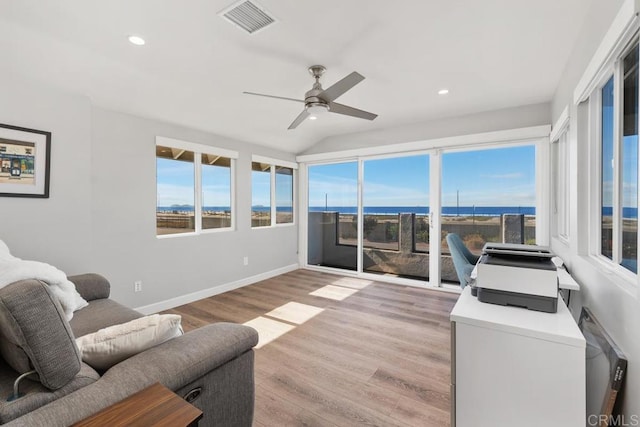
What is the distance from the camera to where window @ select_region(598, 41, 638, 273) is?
140 cm

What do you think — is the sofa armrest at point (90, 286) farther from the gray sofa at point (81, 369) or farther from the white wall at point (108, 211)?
the gray sofa at point (81, 369)

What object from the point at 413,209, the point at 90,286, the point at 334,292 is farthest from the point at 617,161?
the point at 90,286

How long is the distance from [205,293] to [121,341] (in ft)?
9.62

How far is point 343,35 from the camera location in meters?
2.20

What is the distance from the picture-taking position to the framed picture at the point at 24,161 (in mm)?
2238

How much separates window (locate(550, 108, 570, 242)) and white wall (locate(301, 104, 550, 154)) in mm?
504

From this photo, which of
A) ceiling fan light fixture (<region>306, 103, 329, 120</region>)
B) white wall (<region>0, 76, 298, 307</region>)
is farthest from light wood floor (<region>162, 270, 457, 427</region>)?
ceiling fan light fixture (<region>306, 103, 329, 120</region>)

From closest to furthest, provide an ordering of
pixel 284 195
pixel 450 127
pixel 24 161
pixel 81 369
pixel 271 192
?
pixel 81 369
pixel 24 161
pixel 450 127
pixel 271 192
pixel 284 195

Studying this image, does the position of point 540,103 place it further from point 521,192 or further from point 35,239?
point 35,239

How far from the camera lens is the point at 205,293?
157 inches

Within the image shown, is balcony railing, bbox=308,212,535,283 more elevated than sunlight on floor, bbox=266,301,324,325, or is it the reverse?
balcony railing, bbox=308,212,535,283

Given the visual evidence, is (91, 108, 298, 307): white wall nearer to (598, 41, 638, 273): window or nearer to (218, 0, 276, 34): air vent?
(218, 0, 276, 34): air vent

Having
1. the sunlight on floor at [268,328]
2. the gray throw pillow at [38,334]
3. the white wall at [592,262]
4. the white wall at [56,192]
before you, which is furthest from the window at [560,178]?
the white wall at [56,192]

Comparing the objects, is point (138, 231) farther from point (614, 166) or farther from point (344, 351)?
point (614, 166)
